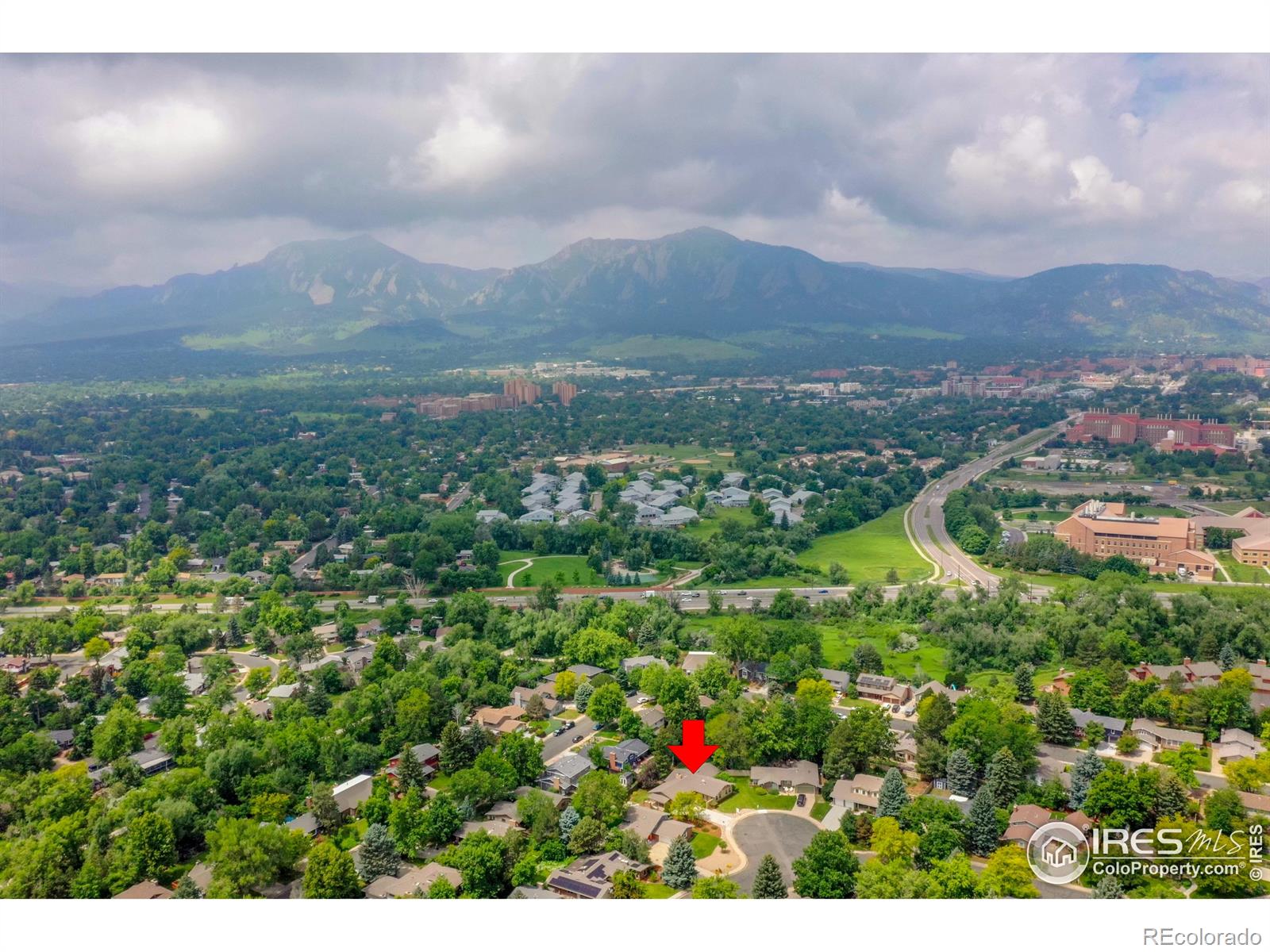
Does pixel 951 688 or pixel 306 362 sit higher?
pixel 306 362

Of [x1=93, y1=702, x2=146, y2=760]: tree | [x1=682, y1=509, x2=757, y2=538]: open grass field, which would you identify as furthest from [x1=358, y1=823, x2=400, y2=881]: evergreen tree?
[x1=682, y1=509, x2=757, y2=538]: open grass field

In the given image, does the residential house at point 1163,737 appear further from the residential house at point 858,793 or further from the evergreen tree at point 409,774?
the evergreen tree at point 409,774

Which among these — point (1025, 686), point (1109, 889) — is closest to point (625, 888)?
point (1109, 889)

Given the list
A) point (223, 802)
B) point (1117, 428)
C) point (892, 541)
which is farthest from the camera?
point (1117, 428)

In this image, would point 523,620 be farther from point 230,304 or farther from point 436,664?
point 230,304

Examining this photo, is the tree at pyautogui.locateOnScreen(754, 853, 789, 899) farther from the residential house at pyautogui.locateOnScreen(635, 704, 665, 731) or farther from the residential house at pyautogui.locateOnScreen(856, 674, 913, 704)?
the residential house at pyautogui.locateOnScreen(856, 674, 913, 704)

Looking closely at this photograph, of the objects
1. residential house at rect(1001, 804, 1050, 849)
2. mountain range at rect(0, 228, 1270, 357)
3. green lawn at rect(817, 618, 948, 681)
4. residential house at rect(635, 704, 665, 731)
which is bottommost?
green lawn at rect(817, 618, 948, 681)

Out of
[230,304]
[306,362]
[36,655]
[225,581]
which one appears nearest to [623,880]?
[36,655]
